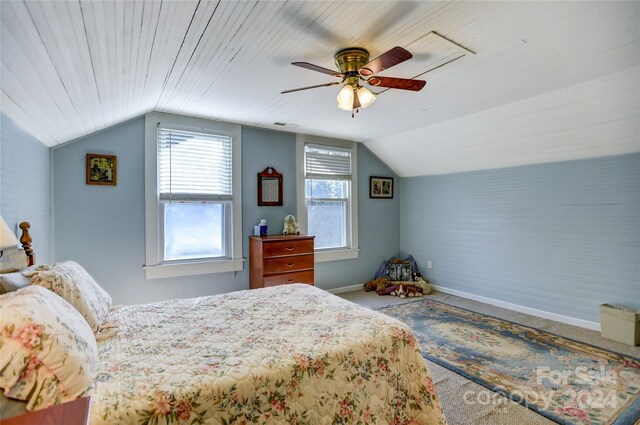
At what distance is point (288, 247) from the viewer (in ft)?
12.7

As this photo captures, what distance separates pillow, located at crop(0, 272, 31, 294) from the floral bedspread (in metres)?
0.45

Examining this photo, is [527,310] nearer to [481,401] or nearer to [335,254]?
[481,401]

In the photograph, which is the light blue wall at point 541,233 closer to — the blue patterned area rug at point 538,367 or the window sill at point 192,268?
the blue patterned area rug at point 538,367

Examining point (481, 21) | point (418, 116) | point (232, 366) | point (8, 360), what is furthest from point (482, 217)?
point (8, 360)

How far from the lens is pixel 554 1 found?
1.74 meters

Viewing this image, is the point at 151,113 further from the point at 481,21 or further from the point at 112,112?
the point at 481,21

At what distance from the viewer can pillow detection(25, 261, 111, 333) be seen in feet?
5.18

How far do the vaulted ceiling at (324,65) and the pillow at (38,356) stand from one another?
3.33 feet

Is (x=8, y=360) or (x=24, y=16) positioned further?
(x=24, y=16)

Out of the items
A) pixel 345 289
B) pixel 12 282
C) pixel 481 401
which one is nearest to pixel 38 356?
pixel 12 282

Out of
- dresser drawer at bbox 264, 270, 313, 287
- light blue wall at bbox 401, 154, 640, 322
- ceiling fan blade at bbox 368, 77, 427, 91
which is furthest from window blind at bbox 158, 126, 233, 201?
light blue wall at bbox 401, 154, 640, 322

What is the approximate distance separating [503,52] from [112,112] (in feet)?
10.4

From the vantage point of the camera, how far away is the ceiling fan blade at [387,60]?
1.78 meters

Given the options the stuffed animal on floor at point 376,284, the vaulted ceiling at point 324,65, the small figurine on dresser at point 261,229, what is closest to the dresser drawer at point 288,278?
the small figurine on dresser at point 261,229
